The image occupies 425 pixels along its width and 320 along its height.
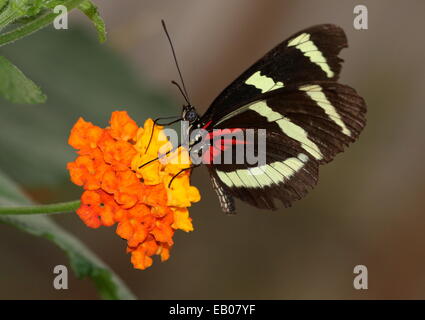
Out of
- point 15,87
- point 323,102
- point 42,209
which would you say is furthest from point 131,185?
point 323,102

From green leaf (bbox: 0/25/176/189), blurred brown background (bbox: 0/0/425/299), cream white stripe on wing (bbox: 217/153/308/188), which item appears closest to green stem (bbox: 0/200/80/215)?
cream white stripe on wing (bbox: 217/153/308/188)

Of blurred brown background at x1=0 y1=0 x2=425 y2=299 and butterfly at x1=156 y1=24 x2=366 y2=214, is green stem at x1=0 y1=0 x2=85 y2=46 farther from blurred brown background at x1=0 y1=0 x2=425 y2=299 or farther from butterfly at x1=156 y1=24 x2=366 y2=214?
blurred brown background at x1=0 y1=0 x2=425 y2=299

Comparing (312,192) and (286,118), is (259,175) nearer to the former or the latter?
(286,118)

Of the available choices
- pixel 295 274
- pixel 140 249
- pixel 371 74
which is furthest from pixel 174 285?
pixel 140 249

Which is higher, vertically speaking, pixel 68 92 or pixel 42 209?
pixel 68 92

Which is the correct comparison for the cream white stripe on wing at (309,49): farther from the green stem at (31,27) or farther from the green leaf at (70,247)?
the green leaf at (70,247)

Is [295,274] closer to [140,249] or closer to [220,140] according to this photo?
[220,140]

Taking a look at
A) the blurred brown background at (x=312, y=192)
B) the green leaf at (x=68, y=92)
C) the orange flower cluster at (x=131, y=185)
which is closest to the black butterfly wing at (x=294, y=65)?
the orange flower cluster at (x=131, y=185)
